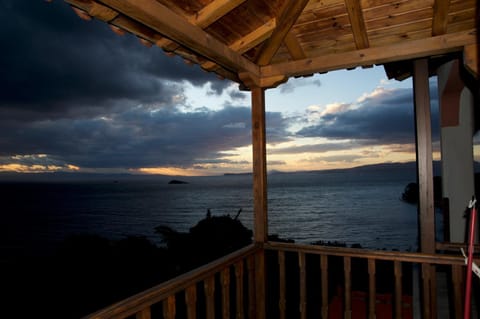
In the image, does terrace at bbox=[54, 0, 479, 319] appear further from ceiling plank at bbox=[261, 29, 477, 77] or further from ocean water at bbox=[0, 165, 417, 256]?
ocean water at bbox=[0, 165, 417, 256]

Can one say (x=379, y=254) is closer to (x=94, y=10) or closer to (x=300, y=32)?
(x=300, y=32)

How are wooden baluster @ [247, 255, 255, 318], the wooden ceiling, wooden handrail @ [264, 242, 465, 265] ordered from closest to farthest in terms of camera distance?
the wooden ceiling
wooden handrail @ [264, 242, 465, 265]
wooden baluster @ [247, 255, 255, 318]

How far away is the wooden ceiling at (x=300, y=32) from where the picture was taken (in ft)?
6.29

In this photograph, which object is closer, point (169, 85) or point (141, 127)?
point (169, 85)

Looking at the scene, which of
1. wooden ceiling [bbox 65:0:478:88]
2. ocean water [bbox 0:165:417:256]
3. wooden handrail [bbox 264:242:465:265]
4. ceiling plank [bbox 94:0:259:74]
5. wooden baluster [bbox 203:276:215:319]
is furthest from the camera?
ocean water [bbox 0:165:417:256]

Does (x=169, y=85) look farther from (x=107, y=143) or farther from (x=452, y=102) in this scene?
(x=452, y=102)

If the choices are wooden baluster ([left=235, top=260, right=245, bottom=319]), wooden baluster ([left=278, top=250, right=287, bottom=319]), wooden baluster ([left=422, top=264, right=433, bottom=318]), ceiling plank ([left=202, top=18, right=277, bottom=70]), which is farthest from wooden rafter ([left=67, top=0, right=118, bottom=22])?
wooden baluster ([left=422, top=264, right=433, bottom=318])

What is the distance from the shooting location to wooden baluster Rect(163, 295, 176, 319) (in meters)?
1.71

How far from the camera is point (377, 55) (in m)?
2.39

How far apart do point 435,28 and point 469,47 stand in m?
0.25

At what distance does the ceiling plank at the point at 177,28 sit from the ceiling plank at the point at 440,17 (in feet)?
4.38

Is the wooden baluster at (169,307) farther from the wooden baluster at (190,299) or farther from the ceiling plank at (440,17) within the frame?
the ceiling plank at (440,17)

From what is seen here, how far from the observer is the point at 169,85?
38844mm

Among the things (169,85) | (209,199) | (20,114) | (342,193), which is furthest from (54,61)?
(342,193)
